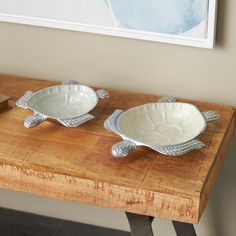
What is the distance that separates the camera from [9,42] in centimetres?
171

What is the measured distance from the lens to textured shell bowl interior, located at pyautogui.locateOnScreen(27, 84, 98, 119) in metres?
1.48

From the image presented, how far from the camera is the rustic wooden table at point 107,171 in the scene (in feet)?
4.00

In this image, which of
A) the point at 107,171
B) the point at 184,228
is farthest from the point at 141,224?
the point at 184,228

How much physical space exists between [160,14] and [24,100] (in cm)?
38

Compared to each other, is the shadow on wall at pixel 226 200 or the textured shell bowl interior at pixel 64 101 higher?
the textured shell bowl interior at pixel 64 101

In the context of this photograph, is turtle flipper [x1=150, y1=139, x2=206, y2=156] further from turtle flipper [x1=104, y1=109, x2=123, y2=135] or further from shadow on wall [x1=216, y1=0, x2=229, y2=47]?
shadow on wall [x1=216, y1=0, x2=229, y2=47]

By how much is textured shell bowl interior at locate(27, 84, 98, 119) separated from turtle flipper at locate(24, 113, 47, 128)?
0.04m

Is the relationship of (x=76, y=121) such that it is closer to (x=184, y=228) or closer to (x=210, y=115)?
(x=210, y=115)

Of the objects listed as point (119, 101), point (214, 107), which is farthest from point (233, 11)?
point (119, 101)

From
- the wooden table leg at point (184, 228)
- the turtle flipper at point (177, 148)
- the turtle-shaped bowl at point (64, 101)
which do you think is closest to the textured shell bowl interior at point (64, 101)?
the turtle-shaped bowl at point (64, 101)

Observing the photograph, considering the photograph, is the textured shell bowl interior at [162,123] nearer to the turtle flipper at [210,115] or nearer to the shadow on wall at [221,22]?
the turtle flipper at [210,115]

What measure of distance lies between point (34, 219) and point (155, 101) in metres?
0.64

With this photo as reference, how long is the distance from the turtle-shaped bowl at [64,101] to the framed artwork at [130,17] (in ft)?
0.53

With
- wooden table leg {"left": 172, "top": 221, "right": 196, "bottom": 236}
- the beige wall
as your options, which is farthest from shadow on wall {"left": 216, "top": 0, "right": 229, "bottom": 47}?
wooden table leg {"left": 172, "top": 221, "right": 196, "bottom": 236}
